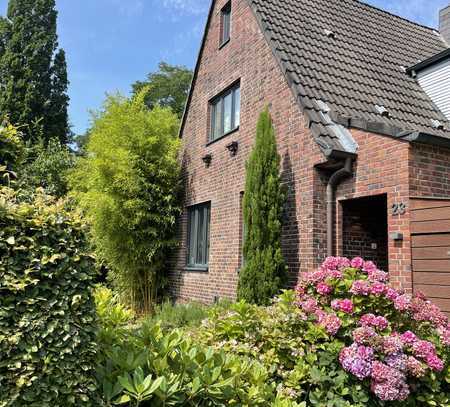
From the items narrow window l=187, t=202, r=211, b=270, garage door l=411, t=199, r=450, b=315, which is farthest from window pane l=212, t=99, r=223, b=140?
garage door l=411, t=199, r=450, b=315

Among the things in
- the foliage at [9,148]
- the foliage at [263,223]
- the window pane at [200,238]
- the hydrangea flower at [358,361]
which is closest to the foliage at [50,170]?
the window pane at [200,238]

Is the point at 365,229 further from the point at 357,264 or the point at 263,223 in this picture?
the point at 357,264

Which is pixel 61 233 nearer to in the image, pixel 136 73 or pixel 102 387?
pixel 102 387

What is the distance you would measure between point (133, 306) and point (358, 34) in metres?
8.33

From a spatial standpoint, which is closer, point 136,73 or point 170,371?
point 170,371

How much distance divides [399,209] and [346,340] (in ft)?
7.77

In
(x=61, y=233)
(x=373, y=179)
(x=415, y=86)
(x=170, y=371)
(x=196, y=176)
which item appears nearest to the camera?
(x=61, y=233)

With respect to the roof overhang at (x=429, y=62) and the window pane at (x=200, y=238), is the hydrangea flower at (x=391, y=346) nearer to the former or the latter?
the roof overhang at (x=429, y=62)

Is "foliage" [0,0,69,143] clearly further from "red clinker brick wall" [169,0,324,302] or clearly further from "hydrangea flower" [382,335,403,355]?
"hydrangea flower" [382,335,403,355]

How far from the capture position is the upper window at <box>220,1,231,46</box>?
10.7 m

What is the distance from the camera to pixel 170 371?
286 centimetres

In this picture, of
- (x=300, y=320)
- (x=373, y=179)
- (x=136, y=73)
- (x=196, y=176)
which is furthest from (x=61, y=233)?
(x=136, y=73)

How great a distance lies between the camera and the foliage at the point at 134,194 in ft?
34.1

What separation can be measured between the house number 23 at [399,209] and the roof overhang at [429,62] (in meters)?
4.13
